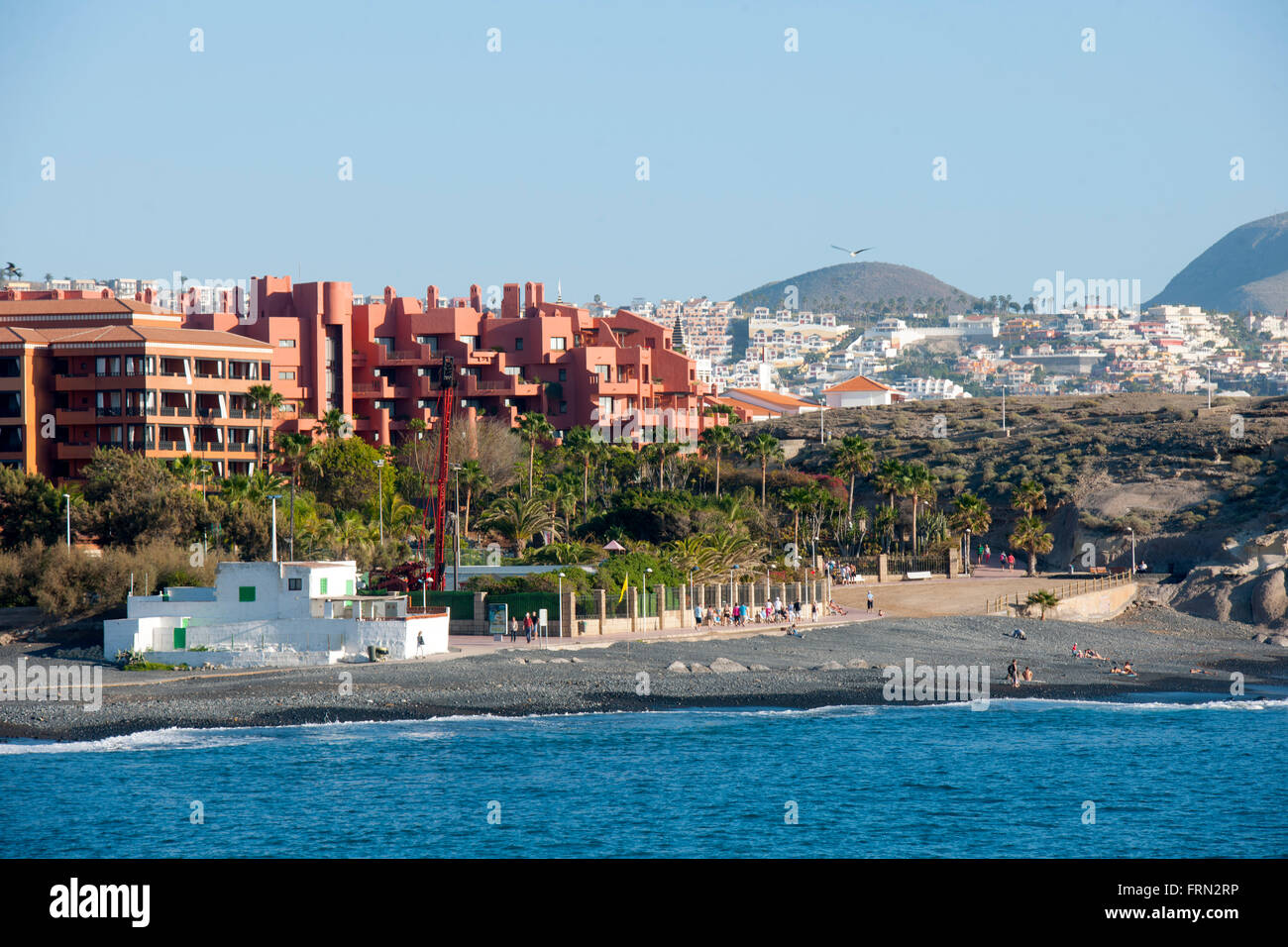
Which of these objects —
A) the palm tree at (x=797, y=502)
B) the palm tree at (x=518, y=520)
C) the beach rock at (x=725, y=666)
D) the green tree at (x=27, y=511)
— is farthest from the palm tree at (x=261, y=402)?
the beach rock at (x=725, y=666)

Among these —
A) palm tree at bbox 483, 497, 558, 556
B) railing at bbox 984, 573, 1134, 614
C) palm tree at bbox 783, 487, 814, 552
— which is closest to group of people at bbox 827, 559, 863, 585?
palm tree at bbox 783, 487, 814, 552

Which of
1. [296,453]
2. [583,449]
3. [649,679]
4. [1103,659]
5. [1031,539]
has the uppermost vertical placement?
[583,449]

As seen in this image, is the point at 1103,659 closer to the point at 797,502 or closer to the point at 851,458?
the point at 797,502

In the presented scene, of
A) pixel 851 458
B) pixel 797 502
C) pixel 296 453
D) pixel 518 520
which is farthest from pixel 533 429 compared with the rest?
pixel 518 520

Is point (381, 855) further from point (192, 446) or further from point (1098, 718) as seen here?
point (192, 446)

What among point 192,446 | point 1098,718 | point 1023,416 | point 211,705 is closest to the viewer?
point 211,705

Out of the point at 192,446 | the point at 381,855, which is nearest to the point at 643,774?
the point at 381,855

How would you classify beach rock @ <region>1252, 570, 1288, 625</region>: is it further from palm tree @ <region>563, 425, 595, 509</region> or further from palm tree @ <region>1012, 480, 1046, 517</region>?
palm tree @ <region>563, 425, 595, 509</region>
